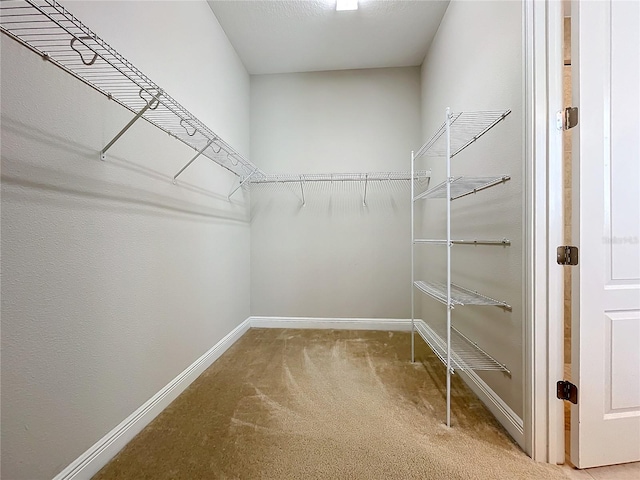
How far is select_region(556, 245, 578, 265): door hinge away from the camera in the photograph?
3.92 feet

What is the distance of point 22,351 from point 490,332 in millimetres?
2105

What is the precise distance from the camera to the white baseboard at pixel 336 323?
9.69 ft

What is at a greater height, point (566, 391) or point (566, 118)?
point (566, 118)

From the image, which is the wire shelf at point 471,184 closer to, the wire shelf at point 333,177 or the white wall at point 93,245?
the wire shelf at point 333,177

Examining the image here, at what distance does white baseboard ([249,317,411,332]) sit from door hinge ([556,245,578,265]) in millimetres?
1884

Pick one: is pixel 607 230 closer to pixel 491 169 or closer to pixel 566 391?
pixel 491 169

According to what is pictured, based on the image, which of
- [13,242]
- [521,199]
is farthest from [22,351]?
[521,199]

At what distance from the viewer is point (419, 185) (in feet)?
9.52

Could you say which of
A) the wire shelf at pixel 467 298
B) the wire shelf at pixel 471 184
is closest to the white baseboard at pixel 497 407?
the wire shelf at pixel 467 298

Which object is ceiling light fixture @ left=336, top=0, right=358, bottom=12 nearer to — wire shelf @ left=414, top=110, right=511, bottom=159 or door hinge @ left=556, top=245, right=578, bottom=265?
wire shelf @ left=414, top=110, right=511, bottom=159

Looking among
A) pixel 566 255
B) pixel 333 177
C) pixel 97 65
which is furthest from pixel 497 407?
pixel 97 65

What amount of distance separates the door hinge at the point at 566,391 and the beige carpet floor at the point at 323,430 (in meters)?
0.30

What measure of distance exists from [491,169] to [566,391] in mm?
1137

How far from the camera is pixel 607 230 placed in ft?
3.88
